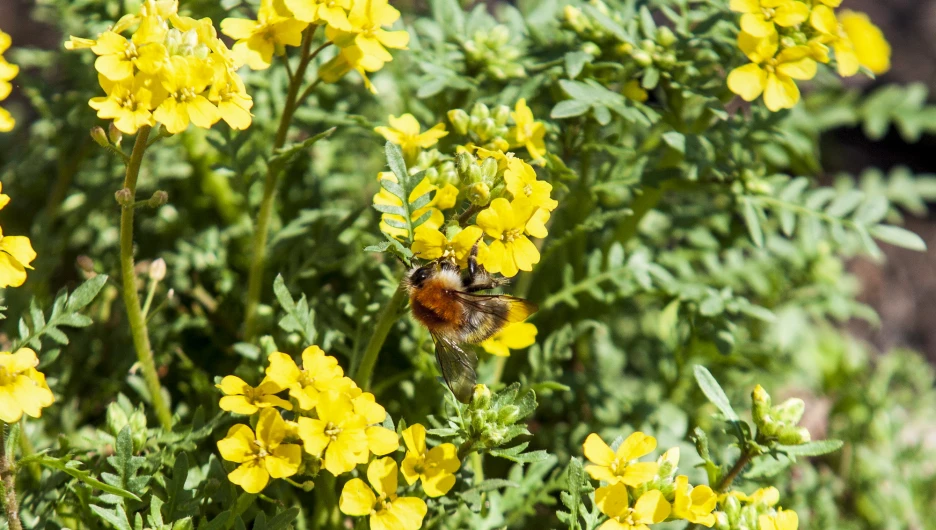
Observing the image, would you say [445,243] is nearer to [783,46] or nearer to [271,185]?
[271,185]

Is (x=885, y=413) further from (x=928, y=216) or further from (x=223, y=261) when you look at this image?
→ (x=223, y=261)

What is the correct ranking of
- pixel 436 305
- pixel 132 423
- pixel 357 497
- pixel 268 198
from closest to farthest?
pixel 357 497
pixel 436 305
pixel 132 423
pixel 268 198

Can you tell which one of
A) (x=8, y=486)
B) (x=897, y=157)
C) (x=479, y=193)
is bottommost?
(x=897, y=157)

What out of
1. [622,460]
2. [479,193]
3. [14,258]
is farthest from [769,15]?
[14,258]

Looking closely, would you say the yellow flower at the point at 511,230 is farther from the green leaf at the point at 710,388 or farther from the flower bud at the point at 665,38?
the flower bud at the point at 665,38

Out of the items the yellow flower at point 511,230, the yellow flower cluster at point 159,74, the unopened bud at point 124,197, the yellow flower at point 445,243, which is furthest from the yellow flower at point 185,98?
the yellow flower at point 511,230

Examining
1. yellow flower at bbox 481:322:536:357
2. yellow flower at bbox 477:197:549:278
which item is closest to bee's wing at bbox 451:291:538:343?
yellow flower at bbox 477:197:549:278
